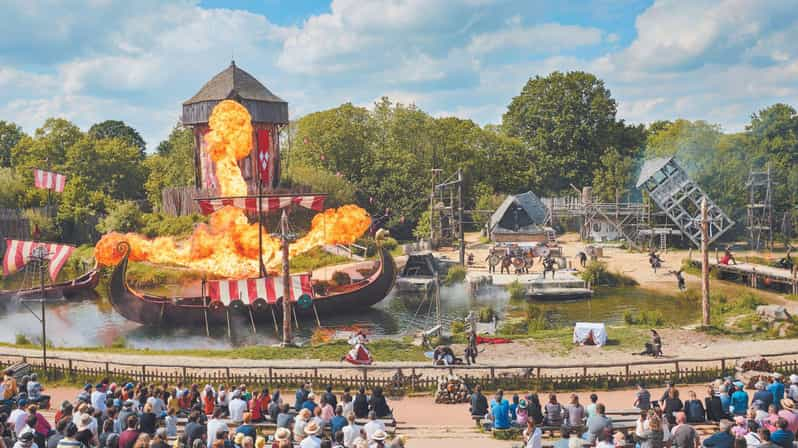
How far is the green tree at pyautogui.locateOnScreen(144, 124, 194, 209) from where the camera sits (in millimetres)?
73188

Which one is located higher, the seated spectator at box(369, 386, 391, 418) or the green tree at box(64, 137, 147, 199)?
the green tree at box(64, 137, 147, 199)

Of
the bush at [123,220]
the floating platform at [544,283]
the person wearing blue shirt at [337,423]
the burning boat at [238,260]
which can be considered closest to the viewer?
the person wearing blue shirt at [337,423]

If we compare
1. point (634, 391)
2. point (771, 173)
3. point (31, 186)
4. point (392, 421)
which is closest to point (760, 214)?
point (771, 173)

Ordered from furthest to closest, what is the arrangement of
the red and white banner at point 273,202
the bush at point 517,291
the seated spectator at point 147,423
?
the red and white banner at point 273,202, the bush at point 517,291, the seated spectator at point 147,423

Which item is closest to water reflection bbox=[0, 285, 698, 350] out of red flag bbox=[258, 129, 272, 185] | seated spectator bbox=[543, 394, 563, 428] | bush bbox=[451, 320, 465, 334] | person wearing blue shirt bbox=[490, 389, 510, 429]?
bush bbox=[451, 320, 465, 334]

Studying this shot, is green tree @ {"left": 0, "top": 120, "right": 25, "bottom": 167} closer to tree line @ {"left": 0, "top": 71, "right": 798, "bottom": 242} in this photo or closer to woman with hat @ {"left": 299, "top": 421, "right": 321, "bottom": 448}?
tree line @ {"left": 0, "top": 71, "right": 798, "bottom": 242}

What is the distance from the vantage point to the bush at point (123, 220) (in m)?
60.6

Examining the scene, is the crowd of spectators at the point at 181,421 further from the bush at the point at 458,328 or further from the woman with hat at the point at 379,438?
the bush at the point at 458,328

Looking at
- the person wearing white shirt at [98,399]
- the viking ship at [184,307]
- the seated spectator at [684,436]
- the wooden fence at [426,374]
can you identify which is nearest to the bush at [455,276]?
the viking ship at [184,307]

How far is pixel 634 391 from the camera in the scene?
2097 cm

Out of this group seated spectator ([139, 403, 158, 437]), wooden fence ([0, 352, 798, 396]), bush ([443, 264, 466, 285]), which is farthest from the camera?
bush ([443, 264, 466, 285])

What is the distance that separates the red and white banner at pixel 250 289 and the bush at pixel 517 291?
12763 mm

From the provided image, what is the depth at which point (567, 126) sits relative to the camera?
258ft

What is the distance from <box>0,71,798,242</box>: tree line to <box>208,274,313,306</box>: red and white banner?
2602 cm
